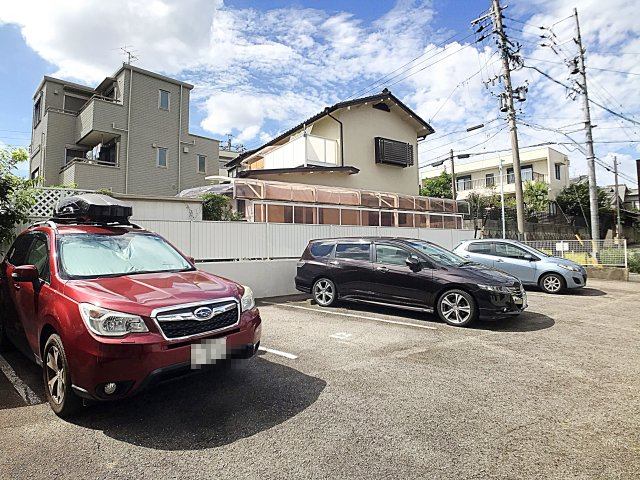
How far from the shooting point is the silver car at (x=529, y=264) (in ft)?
33.2

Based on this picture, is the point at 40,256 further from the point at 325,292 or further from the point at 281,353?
the point at 325,292

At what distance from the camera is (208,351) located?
3.16 meters

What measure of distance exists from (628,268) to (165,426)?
51.7 feet

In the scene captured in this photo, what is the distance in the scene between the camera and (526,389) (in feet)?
12.1

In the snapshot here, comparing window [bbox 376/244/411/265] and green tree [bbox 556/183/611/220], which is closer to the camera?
window [bbox 376/244/411/265]

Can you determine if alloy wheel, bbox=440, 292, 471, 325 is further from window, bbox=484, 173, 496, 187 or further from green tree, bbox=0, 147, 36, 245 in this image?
window, bbox=484, 173, 496, 187

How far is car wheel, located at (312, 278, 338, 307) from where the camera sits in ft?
26.7

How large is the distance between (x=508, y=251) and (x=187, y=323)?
10358 millimetres

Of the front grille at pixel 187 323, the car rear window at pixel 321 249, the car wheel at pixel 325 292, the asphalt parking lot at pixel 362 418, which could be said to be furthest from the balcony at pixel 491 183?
the front grille at pixel 187 323

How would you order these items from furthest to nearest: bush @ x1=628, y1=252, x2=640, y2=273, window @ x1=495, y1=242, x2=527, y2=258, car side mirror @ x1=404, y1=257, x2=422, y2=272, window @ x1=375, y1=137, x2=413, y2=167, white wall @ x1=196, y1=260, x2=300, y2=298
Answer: window @ x1=375, y1=137, x2=413, y2=167
bush @ x1=628, y1=252, x2=640, y2=273
window @ x1=495, y1=242, x2=527, y2=258
white wall @ x1=196, y1=260, x2=300, y2=298
car side mirror @ x1=404, y1=257, x2=422, y2=272

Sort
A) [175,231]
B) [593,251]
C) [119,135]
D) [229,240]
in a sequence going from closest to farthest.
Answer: [175,231] < [229,240] < [593,251] < [119,135]

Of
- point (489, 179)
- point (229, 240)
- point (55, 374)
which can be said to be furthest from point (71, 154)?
point (489, 179)

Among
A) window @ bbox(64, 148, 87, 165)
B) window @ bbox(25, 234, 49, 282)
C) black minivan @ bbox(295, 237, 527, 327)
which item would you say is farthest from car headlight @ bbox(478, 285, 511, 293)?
window @ bbox(64, 148, 87, 165)

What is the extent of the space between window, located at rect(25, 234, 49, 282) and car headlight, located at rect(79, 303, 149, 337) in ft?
3.55
